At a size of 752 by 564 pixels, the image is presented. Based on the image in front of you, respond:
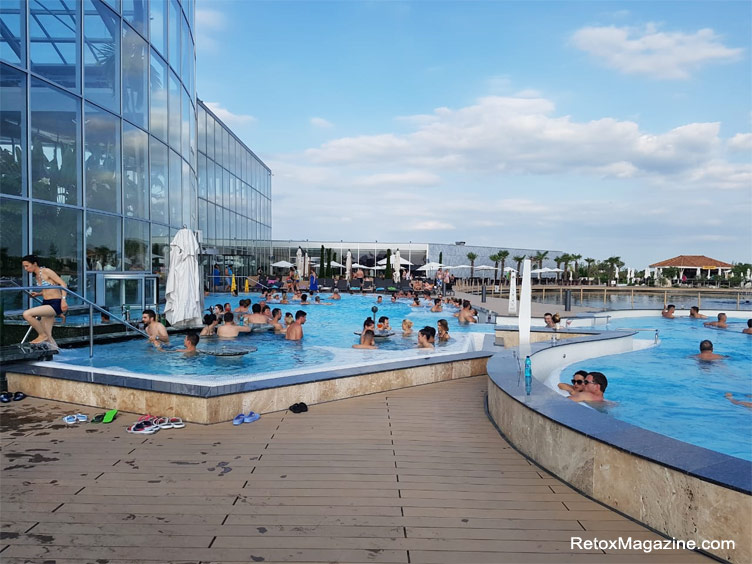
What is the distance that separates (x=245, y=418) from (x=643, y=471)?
11.8ft

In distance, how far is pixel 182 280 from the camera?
10.1m

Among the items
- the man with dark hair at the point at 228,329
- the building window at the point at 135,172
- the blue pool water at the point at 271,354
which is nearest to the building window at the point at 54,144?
the building window at the point at 135,172

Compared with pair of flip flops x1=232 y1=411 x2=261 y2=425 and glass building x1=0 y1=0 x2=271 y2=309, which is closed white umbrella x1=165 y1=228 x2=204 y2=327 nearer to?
glass building x1=0 y1=0 x2=271 y2=309

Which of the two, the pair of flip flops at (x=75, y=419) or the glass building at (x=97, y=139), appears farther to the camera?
the glass building at (x=97, y=139)

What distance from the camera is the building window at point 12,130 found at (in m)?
8.32

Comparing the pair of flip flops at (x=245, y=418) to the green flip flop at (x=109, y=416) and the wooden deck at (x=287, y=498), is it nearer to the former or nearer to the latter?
the wooden deck at (x=287, y=498)

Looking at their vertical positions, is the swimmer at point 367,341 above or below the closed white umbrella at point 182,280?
below

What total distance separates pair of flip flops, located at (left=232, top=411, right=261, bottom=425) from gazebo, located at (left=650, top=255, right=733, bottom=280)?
210 feet

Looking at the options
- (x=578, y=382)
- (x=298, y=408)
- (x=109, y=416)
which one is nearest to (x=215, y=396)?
(x=298, y=408)

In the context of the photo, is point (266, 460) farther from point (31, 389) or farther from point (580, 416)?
point (31, 389)

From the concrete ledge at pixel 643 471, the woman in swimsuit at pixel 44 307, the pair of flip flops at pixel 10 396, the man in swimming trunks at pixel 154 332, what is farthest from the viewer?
the man in swimming trunks at pixel 154 332

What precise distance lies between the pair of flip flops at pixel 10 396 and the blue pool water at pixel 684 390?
8.14 metres

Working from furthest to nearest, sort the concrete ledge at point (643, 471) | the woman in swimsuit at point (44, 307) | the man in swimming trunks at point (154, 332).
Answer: the man in swimming trunks at point (154, 332), the woman in swimsuit at point (44, 307), the concrete ledge at point (643, 471)

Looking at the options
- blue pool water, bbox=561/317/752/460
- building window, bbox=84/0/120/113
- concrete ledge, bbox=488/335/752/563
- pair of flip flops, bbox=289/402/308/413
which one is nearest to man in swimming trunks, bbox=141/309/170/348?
pair of flip flops, bbox=289/402/308/413
